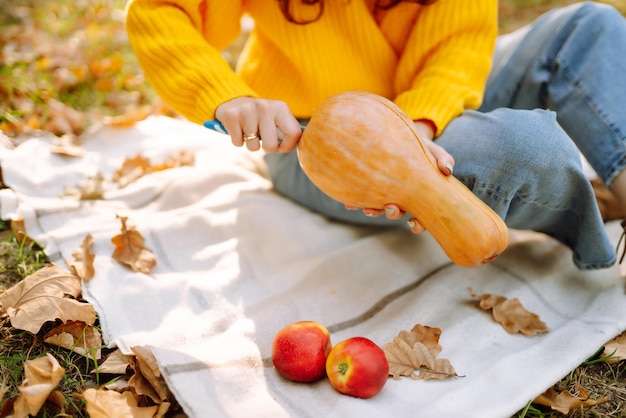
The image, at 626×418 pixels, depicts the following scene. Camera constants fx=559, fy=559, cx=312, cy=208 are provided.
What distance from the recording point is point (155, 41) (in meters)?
1.34

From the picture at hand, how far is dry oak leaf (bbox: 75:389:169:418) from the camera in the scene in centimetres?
101

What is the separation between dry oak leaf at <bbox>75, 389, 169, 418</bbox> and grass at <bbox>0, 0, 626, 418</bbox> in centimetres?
7

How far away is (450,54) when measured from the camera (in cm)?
147

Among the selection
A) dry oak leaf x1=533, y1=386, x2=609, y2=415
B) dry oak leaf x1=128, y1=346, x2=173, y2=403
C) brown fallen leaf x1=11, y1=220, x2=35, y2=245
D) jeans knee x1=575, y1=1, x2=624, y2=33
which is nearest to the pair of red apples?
dry oak leaf x1=128, y1=346, x2=173, y2=403

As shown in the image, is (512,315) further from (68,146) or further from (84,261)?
(68,146)

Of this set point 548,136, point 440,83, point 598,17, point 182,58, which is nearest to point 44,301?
point 182,58

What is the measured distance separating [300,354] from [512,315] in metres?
0.56

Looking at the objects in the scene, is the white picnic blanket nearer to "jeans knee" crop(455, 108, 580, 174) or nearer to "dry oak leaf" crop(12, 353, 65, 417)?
"dry oak leaf" crop(12, 353, 65, 417)

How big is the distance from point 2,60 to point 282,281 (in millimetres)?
1863

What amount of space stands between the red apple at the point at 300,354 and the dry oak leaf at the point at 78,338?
0.39 meters

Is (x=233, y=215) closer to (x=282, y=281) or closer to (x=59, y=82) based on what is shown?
(x=282, y=281)

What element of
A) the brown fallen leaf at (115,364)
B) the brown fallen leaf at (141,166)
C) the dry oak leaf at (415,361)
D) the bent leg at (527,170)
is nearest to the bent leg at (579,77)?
the bent leg at (527,170)

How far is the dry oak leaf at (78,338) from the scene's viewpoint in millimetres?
1181

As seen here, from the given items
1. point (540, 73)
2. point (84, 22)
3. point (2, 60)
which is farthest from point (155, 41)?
point (84, 22)
